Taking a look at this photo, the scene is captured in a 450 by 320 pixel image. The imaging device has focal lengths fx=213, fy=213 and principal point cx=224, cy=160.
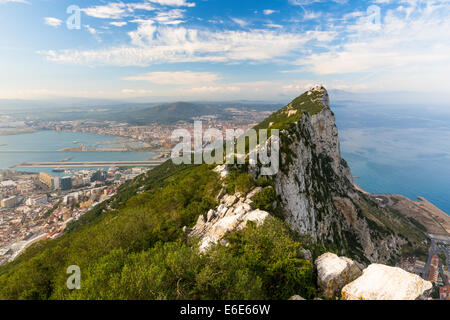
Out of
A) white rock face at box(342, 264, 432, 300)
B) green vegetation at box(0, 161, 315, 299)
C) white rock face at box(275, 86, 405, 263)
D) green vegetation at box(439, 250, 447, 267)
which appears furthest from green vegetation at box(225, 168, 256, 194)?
green vegetation at box(439, 250, 447, 267)

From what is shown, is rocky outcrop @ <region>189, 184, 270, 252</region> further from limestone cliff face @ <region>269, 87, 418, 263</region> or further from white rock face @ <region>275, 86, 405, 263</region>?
limestone cliff face @ <region>269, 87, 418, 263</region>

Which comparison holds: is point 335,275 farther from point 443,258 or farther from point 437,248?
point 437,248

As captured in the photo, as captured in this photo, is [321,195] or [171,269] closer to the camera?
[171,269]

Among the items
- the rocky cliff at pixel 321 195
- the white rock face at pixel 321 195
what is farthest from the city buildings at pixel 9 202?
the white rock face at pixel 321 195

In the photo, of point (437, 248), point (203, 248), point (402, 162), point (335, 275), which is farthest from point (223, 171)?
point (402, 162)

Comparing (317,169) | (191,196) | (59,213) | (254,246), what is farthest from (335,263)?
(59,213)
